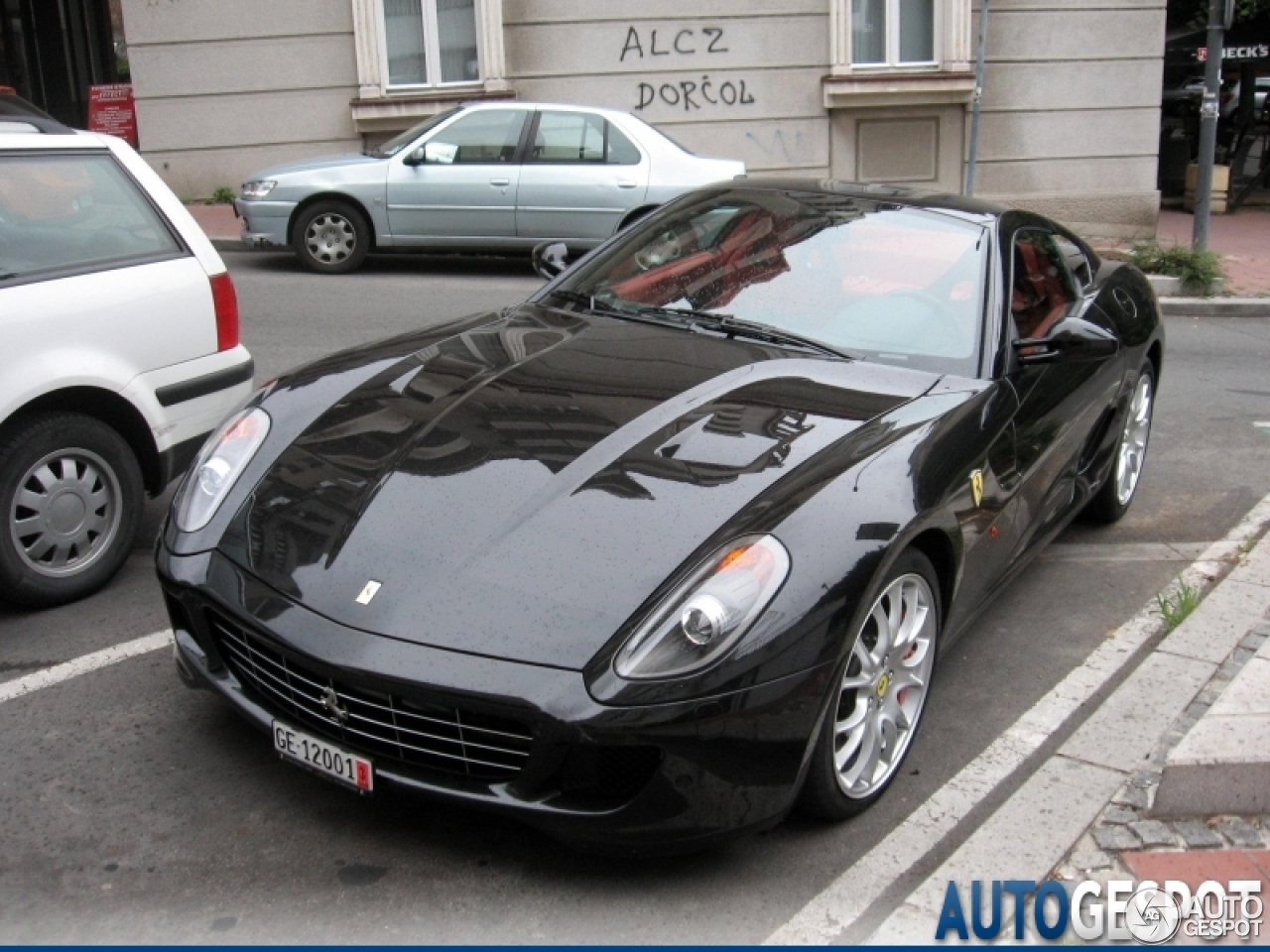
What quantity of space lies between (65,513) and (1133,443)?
420 cm

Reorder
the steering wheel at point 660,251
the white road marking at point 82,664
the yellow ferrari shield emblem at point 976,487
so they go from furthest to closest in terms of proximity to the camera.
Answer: the steering wheel at point 660,251
the white road marking at point 82,664
the yellow ferrari shield emblem at point 976,487

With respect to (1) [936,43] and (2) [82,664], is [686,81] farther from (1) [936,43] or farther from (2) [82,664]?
(2) [82,664]

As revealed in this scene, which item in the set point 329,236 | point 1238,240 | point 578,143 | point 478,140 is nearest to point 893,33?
point 1238,240

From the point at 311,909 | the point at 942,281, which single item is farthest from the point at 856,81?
the point at 311,909

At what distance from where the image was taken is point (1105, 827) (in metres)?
3.54

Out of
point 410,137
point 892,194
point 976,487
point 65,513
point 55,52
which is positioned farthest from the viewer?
point 55,52

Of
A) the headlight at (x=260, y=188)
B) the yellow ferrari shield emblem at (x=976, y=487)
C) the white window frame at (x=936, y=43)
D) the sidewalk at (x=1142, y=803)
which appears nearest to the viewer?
the sidewalk at (x=1142, y=803)

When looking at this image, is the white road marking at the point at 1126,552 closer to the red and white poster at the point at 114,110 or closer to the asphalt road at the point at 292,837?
the asphalt road at the point at 292,837

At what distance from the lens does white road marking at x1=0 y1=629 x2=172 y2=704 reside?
4098mm

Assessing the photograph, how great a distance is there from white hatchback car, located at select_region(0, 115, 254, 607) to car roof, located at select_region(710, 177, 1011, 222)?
2.07 m

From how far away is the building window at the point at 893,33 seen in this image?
1521 centimetres

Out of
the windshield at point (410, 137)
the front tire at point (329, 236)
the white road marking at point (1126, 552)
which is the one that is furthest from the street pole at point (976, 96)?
the white road marking at point (1126, 552)

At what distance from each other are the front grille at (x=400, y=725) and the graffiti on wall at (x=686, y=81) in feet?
40.8

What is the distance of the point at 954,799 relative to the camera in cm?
366
